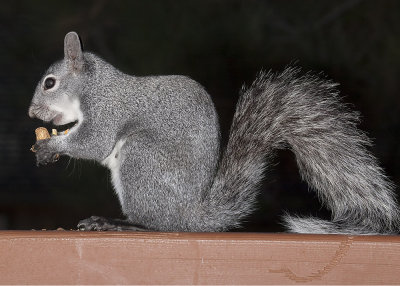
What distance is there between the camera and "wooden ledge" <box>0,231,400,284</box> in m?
1.10

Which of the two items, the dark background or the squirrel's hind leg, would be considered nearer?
the squirrel's hind leg

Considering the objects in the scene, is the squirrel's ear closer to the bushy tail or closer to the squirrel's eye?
the squirrel's eye

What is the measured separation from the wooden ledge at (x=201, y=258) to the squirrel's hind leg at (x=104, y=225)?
0.38 meters

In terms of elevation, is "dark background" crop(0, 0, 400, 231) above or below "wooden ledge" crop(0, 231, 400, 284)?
above

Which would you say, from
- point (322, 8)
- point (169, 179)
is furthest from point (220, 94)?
point (169, 179)

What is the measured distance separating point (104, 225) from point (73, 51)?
556 millimetres

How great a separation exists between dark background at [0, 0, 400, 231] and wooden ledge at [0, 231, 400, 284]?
243 centimetres

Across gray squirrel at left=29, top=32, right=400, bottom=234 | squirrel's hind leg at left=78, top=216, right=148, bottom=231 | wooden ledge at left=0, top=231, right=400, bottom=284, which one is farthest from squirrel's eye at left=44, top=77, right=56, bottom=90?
wooden ledge at left=0, top=231, right=400, bottom=284

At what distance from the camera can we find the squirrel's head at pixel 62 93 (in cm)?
185

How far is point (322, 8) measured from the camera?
3.94 m

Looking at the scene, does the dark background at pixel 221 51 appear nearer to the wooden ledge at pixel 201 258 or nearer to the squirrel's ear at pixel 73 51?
the squirrel's ear at pixel 73 51

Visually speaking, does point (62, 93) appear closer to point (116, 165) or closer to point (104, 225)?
point (116, 165)

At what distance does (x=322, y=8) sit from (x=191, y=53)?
2.88ft

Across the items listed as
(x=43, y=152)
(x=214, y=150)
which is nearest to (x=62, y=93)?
(x=43, y=152)
